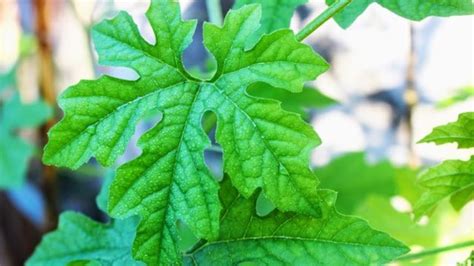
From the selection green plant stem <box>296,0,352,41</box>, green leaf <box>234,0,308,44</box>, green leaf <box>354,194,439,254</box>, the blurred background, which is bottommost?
green leaf <box>354,194,439,254</box>

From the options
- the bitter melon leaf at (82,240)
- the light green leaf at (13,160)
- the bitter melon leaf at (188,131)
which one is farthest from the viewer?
the light green leaf at (13,160)

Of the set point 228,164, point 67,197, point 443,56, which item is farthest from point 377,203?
point 67,197

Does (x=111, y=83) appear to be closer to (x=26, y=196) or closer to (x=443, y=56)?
(x=443, y=56)

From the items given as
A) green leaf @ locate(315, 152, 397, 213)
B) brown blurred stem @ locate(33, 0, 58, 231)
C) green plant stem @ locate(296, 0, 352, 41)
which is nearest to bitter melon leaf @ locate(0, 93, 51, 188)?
brown blurred stem @ locate(33, 0, 58, 231)

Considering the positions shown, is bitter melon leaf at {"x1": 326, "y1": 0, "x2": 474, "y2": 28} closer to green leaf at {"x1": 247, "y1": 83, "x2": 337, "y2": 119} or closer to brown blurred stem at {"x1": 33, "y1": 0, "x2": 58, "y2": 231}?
green leaf at {"x1": 247, "y1": 83, "x2": 337, "y2": 119}

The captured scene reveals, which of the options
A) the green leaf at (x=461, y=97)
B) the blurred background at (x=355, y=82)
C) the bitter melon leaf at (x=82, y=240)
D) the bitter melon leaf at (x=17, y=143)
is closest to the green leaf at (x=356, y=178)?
the green leaf at (x=461, y=97)

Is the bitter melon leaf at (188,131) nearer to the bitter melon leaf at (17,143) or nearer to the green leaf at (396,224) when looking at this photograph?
the green leaf at (396,224)

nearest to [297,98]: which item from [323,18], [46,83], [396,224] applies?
[396,224]
